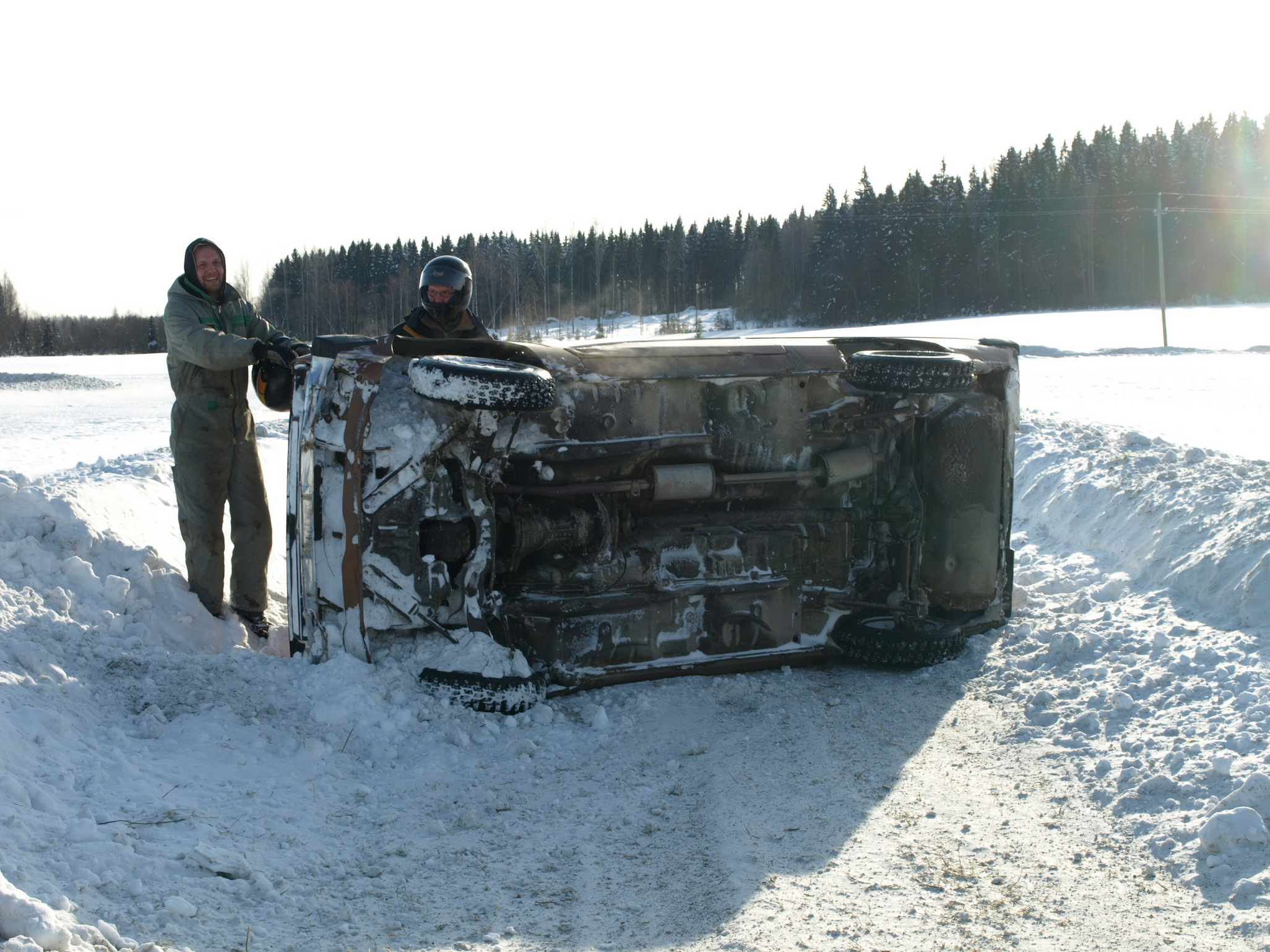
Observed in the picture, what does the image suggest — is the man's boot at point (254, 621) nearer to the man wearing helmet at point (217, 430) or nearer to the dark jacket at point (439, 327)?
the man wearing helmet at point (217, 430)

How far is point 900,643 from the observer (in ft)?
15.7

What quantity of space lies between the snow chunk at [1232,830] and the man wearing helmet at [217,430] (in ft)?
14.4

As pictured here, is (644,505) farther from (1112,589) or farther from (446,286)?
(1112,589)

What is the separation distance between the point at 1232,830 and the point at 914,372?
2385 mm

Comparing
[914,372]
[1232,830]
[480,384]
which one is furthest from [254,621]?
[1232,830]

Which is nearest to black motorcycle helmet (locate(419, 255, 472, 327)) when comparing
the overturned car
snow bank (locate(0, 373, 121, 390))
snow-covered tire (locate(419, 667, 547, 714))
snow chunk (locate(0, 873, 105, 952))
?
the overturned car

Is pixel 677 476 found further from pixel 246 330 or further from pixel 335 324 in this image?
pixel 335 324

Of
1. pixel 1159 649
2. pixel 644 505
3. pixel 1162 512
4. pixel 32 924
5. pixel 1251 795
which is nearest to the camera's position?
pixel 32 924

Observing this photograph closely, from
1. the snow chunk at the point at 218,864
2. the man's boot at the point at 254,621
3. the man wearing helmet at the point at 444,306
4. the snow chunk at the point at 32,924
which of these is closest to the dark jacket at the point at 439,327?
the man wearing helmet at the point at 444,306

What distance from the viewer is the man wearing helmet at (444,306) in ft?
18.3

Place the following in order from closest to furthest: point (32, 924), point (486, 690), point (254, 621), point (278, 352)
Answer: point (32, 924) → point (486, 690) → point (278, 352) → point (254, 621)

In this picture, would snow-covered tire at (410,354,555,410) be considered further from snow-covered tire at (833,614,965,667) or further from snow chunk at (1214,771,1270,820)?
snow chunk at (1214,771,1270,820)

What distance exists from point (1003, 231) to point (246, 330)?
66.5 m

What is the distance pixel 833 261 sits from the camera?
6750 centimetres
